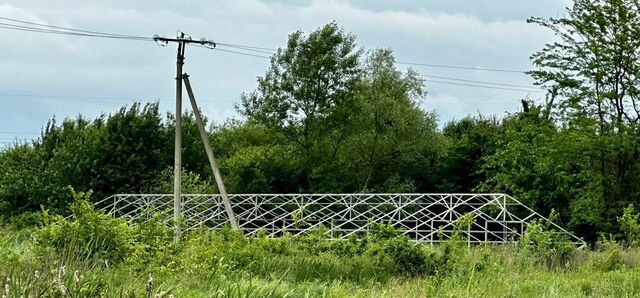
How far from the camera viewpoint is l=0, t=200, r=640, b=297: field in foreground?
259 inches

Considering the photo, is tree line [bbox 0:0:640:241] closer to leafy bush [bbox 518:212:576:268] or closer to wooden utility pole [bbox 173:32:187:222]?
wooden utility pole [bbox 173:32:187:222]

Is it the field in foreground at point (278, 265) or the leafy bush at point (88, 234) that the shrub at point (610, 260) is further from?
the leafy bush at point (88, 234)

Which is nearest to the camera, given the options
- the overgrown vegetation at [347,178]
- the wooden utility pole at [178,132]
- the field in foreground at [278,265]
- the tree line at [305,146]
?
the field in foreground at [278,265]

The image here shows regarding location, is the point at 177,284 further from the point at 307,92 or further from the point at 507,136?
the point at 307,92

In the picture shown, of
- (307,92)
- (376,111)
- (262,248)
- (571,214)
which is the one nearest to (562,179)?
(571,214)

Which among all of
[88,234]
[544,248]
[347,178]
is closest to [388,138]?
[347,178]

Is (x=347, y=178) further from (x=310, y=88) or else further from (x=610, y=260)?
(x=610, y=260)

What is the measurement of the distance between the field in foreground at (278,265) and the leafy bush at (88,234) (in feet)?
0.06

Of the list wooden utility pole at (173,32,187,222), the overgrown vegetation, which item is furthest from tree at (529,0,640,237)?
wooden utility pole at (173,32,187,222)

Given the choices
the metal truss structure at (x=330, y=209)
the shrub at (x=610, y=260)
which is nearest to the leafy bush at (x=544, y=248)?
the shrub at (x=610, y=260)

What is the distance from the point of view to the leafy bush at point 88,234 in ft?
31.8

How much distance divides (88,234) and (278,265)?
9.90 feet

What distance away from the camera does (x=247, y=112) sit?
34219mm

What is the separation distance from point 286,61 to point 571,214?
1490 centimetres
